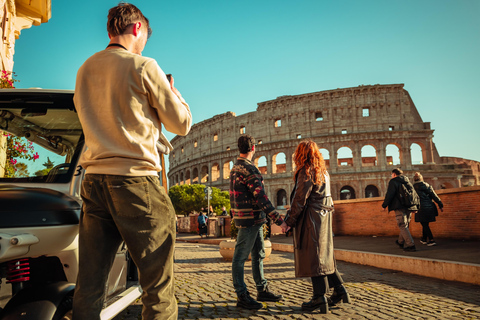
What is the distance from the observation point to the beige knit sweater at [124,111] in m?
1.42

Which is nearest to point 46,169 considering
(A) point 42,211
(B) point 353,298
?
(A) point 42,211

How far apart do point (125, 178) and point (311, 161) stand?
103 inches

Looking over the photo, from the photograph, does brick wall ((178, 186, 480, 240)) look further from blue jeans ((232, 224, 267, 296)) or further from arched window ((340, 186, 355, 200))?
arched window ((340, 186, 355, 200))

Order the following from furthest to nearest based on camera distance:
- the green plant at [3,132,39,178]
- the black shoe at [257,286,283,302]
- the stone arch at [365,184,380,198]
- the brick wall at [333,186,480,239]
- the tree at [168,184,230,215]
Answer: the stone arch at [365,184,380,198], the tree at [168,184,230,215], the brick wall at [333,186,480,239], the black shoe at [257,286,283,302], the green plant at [3,132,39,178]

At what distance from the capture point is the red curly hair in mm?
3592

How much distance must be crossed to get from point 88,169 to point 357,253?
7.05 meters

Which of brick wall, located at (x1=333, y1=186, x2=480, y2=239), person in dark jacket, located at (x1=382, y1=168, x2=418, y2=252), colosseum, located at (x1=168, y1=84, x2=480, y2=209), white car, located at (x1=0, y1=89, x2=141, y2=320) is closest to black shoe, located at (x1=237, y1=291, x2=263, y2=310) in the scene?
white car, located at (x1=0, y1=89, x2=141, y2=320)

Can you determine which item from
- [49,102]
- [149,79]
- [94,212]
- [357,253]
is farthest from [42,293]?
[357,253]

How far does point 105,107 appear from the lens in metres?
1.47

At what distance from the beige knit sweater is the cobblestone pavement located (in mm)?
2295

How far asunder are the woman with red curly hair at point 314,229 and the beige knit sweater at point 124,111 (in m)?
2.31

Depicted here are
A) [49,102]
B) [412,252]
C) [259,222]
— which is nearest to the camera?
[49,102]

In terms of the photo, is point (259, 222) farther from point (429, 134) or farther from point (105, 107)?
point (429, 134)

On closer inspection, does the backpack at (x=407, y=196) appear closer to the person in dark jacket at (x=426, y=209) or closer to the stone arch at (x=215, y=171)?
the person in dark jacket at (x=426, y=209)
